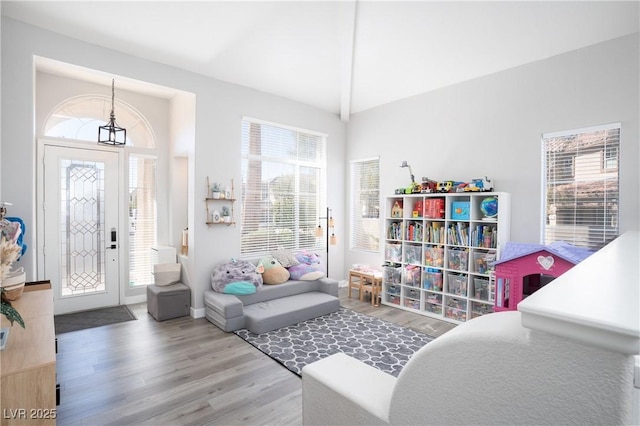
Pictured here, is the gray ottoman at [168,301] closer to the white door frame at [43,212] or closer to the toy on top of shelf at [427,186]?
the white door frame at [43,212]

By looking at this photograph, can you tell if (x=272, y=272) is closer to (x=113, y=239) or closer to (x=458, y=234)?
(x=113, y=239)

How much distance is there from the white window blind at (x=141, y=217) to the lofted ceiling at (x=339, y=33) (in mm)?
1785

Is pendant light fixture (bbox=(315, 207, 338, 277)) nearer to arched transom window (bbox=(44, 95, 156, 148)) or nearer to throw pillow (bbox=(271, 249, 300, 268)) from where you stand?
throw pillow (bbox=(271, 249, 300, 268))

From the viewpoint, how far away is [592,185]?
3.45 m

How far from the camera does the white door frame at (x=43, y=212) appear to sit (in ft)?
13.5

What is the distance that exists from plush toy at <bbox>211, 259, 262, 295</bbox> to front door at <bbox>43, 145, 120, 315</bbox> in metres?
1.72

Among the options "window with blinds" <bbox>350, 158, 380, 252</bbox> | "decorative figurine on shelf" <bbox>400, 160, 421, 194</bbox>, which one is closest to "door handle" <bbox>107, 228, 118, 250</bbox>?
"window with blinds" <bbox>350, 158, 380, 252</bbox>

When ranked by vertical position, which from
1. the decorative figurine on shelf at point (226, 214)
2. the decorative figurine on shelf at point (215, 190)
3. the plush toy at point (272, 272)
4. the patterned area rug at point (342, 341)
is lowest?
the patterned area rug at point (342, 341)

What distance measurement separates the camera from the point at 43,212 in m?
4.18

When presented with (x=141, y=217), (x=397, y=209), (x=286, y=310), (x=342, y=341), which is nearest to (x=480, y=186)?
(x=397, y=209)

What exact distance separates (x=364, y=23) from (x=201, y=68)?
7.17 ft

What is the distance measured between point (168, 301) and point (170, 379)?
5.29 feet

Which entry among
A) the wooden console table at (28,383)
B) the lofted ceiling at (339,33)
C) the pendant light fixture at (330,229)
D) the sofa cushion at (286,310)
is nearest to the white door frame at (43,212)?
the lofted ceiling at (339,33)

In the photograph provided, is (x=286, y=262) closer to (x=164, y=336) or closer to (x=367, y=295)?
(x=367, y=295)
